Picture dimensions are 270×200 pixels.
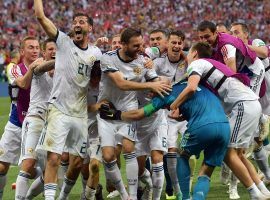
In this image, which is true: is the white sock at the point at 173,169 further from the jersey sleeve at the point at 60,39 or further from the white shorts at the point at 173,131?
the jersey sleeve at the point at 60,39

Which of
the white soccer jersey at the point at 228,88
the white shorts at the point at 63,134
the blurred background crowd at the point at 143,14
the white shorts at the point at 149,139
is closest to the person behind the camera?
the white soccer jersey at the point at 228,88

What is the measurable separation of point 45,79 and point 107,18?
30.7 meters

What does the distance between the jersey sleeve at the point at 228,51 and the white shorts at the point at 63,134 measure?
2.08 meters

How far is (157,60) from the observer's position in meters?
11.4

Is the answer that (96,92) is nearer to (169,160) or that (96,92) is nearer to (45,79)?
(45,79)

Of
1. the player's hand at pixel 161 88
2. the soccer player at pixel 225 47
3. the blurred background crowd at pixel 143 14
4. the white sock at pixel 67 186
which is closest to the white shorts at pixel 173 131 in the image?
the soccer player at pixel 225 47

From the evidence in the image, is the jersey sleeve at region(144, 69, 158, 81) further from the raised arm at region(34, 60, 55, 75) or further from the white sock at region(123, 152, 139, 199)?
the raised arm at region(34, 60, 55, 75)

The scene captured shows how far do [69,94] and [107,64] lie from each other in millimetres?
645

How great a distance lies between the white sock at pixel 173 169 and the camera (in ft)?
35.7

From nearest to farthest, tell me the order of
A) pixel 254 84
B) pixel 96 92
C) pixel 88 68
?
pixel 88 68, pixel 96 92, pixel 254 84

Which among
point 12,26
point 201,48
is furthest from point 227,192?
point 12,26

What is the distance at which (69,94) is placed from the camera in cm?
946

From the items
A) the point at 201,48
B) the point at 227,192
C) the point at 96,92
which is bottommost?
the point at 227,192

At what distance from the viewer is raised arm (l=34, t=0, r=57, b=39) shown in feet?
29.7
